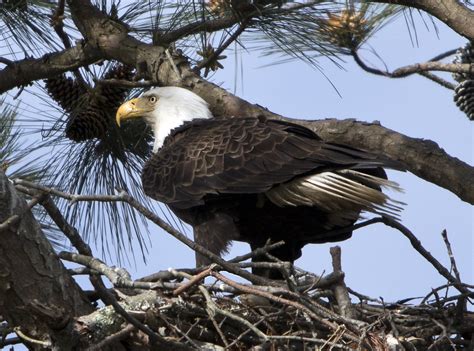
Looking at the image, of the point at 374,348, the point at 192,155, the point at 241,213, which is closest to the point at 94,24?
the point at 192,155

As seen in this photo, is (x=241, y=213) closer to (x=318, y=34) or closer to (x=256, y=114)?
(x=256, y=114)

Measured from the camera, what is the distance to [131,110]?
205 inches

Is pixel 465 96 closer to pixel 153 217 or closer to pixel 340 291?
pixel 340 291

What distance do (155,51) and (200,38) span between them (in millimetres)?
226

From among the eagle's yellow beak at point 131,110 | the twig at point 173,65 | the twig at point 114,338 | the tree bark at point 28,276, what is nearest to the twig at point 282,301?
the twig at point 114,338

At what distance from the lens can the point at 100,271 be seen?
11.6 feet

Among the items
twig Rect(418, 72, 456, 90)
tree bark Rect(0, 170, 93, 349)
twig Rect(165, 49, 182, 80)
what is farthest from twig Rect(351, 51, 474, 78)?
tree bark Rect(0, 170, 93, 349)

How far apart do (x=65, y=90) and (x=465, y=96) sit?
1.65 metres

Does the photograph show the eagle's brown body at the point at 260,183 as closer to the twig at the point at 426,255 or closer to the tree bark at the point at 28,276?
the twig at the point at 426,255

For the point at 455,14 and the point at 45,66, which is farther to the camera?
the point at 45,66

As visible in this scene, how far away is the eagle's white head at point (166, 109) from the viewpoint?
17.5 feet

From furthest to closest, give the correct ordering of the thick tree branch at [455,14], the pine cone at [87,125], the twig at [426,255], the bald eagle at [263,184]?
the pine cone at [87,125], the bald eagle at [263,184], the thick tree branch at [455,14], the twig at [426,255]

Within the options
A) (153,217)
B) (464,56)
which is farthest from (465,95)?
(153,217)

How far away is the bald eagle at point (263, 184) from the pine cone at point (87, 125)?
314 millimetres
